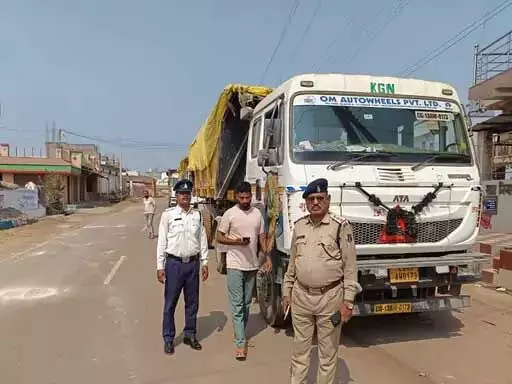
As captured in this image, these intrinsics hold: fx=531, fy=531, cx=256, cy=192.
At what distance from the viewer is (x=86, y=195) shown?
57.3m

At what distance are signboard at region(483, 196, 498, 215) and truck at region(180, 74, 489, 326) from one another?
10353 millimetres

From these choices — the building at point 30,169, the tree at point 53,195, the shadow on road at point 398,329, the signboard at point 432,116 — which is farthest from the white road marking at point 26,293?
the building at point 30,169

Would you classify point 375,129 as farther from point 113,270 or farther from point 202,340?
point 113,270

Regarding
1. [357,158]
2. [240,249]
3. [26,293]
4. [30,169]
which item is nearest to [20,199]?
[30,169]

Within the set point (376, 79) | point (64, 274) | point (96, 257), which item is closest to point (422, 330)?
point (376, 79)

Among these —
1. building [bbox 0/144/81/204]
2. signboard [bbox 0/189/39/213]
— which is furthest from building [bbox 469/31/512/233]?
building [bbox 0/144/81/204]

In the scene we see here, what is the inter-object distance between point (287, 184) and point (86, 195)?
5512 cm

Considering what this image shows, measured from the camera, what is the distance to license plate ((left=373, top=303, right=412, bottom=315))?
18.1 ft

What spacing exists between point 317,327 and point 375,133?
8.86ft

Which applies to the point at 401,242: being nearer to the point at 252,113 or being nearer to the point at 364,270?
the point at 364,270

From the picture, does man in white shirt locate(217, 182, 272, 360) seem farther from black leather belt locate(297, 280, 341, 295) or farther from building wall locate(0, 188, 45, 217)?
building wall locate(0, 188, 45, 217)

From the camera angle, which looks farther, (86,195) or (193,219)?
(86,195)

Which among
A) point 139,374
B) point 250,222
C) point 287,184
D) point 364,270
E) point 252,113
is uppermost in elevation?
point 252,113

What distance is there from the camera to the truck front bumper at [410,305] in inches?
216
